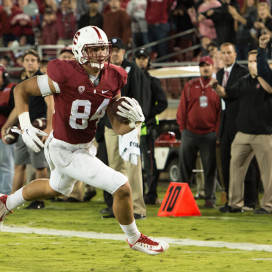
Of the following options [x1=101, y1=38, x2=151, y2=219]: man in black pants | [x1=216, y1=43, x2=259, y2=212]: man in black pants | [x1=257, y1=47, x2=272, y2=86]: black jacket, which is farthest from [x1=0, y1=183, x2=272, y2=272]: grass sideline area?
[x1=257, y1=47, x2=272, y2=86]: black jacket

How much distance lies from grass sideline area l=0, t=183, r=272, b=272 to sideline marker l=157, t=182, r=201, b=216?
0.16 m

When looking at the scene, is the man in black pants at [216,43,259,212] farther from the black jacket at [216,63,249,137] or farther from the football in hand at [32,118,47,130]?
the football in hand at [32,118,47,130]

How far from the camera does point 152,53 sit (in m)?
15.6

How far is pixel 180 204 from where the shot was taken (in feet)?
30.0

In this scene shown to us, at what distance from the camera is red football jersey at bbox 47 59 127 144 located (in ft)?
19.3

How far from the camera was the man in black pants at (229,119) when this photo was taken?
9695 millimetres

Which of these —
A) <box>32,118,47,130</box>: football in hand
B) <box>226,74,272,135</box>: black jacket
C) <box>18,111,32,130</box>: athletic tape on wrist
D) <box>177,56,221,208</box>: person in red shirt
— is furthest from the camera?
<box>177,56,221,208</box>: person in red shirt

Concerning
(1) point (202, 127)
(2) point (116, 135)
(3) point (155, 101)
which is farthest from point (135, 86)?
(3) point (155, 101)

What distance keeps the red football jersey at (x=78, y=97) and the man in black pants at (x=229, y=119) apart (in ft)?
12.5

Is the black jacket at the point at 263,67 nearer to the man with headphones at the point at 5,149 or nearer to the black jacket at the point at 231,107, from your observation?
the black jacket at the point at 231,107

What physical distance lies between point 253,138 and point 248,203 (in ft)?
3.14

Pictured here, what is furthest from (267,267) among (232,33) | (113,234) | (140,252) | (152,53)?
(152,53)

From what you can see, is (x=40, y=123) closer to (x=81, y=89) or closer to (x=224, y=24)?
(x=81, y=89)

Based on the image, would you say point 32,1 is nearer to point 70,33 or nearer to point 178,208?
point 70,33
